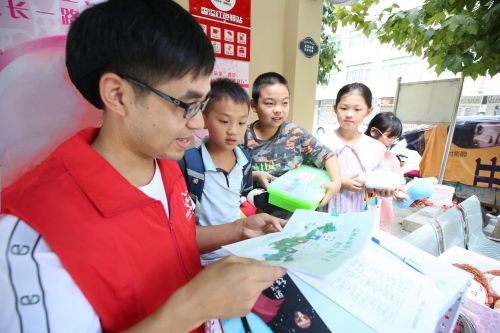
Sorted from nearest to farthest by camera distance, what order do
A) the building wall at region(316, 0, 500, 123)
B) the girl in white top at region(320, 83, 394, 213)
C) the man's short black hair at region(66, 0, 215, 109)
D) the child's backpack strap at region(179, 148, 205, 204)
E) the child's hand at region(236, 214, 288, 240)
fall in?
1. the man's short black hair at region(66, 0, 215, 109)
2. the child's hand at region(236, 214, 288, 240)
3. the child's backpack strap at region(179, 148, 205, 204)
4. the girl in white top at region(320, 83, 394, 213)
5. the building wall at region(316, 0, 500, 123)

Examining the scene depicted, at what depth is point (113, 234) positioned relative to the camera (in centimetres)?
62

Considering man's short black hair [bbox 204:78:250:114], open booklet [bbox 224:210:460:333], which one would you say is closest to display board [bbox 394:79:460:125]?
man's short black hair [bbox 204:78:250:114]

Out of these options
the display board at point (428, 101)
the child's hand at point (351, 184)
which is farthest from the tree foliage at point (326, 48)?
the child's hand at point (351, 184)

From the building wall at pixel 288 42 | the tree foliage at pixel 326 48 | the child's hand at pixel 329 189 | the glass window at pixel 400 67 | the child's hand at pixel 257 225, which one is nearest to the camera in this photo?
the child's hand at pixel 257 225

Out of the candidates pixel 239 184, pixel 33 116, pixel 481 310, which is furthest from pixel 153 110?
pixel 481 310

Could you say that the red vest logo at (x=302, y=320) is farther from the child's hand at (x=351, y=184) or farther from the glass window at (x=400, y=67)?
the glass window at (x=400, y=67)

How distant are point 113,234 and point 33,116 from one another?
43.0 inches

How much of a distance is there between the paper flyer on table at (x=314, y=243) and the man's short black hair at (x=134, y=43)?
0.57 metres

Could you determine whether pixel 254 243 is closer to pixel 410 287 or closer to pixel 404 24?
pixel 410 287

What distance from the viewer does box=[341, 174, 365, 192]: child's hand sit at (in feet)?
6.18

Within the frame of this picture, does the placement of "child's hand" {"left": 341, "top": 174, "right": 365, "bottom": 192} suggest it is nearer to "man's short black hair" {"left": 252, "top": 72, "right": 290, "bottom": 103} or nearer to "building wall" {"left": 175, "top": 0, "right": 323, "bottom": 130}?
"man's short black hair" {"left": 252, "top": 72, "right": 290, "bottom": 103}

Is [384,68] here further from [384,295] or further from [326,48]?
[384,295]

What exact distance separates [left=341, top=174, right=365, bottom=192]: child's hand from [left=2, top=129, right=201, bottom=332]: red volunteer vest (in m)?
1.54

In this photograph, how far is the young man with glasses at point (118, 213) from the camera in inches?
19.7
